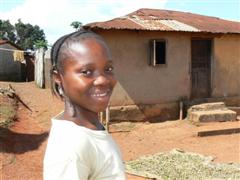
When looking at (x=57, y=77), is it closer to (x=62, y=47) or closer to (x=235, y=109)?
(x=62, y=47)

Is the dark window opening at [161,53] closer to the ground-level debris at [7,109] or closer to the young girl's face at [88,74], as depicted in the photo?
the ground-level debris at [7,109]

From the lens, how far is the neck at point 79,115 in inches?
48.8

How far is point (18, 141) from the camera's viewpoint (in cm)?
859

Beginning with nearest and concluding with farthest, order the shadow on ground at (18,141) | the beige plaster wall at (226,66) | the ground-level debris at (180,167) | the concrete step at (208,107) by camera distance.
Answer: the ground-level debris at (180,167) < the shadow on ground at (18,141) < the concrete step at (208,107) < the beige plaster wall at (226,66)

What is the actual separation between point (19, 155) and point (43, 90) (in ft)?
29.5

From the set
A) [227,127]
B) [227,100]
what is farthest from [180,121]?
[227,100]

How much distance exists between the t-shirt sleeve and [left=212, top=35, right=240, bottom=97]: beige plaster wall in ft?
37.9

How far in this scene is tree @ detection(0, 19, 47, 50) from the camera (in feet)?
164

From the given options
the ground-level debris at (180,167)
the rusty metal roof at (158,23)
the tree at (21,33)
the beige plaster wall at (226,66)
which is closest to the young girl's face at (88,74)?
the ground-level debris at (180,167)

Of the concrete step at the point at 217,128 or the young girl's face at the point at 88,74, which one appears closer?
the young girl's face at the point at 88,74

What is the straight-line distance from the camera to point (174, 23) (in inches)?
470

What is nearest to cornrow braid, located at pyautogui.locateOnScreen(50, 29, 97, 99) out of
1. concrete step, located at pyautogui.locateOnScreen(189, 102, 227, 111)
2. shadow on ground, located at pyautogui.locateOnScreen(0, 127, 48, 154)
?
shadow on ground, located at pyautogui.locateOnScreen(0, 127, 48, 154)

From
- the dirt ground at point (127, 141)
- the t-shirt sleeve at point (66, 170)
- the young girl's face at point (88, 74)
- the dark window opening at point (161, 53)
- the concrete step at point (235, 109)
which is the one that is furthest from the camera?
the concrete step at point (235, 109)

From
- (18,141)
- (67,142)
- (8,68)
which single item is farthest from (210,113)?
(8,68)
